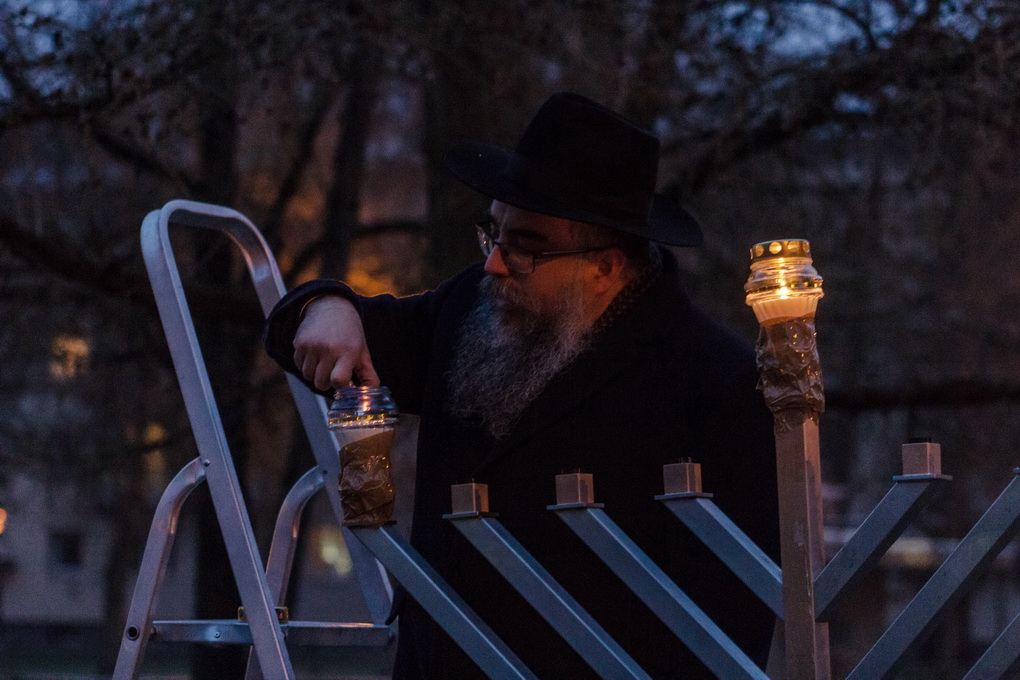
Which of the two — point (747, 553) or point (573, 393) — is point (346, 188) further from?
point (747, 553)

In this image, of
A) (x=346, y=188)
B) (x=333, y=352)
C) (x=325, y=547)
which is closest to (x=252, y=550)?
(x=333, y=352)

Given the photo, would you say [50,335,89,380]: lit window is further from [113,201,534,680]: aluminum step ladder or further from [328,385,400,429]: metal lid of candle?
[328,385,400,429]: metal lid of candle

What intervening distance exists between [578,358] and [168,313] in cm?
92

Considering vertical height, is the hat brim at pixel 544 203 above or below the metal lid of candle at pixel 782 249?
above

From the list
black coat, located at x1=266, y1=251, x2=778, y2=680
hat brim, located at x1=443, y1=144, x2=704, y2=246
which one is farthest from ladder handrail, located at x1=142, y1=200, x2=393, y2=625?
hat brim, located at x1=443, y1=144, x2=704, y2=246

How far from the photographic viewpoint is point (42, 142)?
19.7ft

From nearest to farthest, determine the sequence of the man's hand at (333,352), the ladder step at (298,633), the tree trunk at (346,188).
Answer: the man's hand at (333,352), the ladder step at (298,633), the tree trunk at (346,188)

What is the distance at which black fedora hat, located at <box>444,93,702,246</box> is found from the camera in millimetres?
2893

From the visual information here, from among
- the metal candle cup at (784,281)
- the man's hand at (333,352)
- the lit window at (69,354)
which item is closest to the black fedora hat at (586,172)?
the man's hand at (333,352)

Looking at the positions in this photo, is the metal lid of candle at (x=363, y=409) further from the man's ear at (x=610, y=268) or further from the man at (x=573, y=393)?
the man's ear at (x=610, y=268)

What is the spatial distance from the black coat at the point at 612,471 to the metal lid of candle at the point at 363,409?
2.15 ft

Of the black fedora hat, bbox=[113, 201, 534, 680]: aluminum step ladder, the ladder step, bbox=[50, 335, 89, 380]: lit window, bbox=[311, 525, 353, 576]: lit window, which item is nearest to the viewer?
bbox=[113, 201, 534, 680]: aluminum step ladder

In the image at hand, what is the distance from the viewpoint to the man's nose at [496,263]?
2.93 meters

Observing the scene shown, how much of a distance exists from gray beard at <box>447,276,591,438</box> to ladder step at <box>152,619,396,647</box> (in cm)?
55
